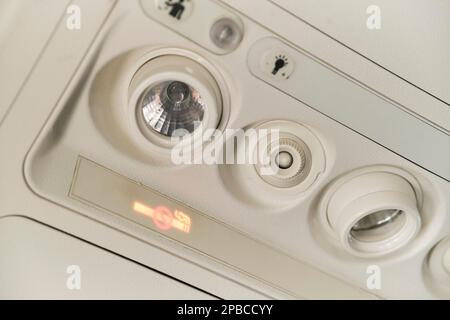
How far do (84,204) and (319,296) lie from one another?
350 millimetres

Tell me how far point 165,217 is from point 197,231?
5 cm

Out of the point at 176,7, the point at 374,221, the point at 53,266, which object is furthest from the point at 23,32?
the point at 374,221

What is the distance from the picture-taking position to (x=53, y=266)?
69cm

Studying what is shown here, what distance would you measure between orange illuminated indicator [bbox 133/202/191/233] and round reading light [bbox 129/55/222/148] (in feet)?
0.28

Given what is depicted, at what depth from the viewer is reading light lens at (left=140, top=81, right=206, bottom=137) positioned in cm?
71

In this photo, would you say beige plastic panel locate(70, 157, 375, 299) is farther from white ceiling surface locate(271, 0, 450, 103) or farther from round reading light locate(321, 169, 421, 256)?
white ceiling surface locate(271, 0, 450, 103)

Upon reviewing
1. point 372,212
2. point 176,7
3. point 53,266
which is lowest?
Answer: point 53,266

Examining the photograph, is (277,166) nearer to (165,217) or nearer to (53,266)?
(165,217)

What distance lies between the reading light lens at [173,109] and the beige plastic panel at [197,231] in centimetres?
9

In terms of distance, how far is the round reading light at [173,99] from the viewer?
2.19 feet

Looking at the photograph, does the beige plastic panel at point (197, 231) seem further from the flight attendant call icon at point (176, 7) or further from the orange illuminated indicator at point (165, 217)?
the flight attendant call icon at point (176, 7)

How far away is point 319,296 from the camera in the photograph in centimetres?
79

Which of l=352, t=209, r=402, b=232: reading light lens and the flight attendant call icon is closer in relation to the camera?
the flight attendant call icon

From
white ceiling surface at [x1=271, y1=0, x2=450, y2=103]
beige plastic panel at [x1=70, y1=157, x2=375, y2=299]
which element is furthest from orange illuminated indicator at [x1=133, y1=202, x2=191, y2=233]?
white ceiling surface at [x1=271, y1=0, x2=450, y2=103]
